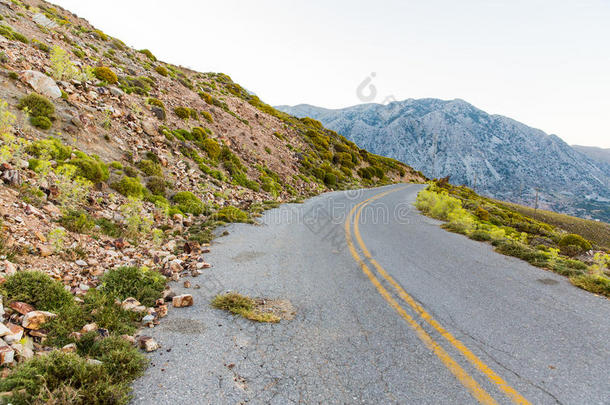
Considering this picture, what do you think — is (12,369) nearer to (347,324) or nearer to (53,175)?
(347,324)

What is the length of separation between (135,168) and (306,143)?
26685 millimetres

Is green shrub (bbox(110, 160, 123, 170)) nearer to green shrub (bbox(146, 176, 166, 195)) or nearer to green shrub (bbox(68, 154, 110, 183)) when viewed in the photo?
green shrub (bbox(68, 154, 110, 183))

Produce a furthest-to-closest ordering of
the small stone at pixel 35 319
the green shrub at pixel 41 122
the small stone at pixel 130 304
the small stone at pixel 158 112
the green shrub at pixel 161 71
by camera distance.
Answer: the green shrub at pixel 161 71
the small stone at pixel 158 112
the green shrub at pixel 41 122
the small stone at pixel 130 304
the small stone at pixel 35 319

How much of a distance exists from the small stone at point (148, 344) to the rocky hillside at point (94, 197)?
181mm

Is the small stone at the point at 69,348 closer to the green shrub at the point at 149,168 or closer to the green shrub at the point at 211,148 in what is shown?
the green shrub at the point at 149,168

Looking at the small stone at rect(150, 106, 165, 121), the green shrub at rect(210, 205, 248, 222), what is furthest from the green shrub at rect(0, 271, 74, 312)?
the small stone at rect(150, 106, 165, 121)

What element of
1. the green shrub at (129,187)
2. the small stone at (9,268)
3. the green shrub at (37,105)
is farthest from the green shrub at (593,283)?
the green shrub at (37,105)

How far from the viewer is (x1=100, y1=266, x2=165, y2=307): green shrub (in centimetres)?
427

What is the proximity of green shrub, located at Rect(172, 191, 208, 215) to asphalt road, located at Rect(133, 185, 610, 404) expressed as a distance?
395cm

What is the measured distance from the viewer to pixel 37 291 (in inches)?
143

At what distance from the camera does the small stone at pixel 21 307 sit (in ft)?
10.7

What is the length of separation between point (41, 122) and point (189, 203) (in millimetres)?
4818

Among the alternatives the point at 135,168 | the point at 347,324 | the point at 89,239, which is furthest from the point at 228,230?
the point at 347,324

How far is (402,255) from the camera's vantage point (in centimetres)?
736
